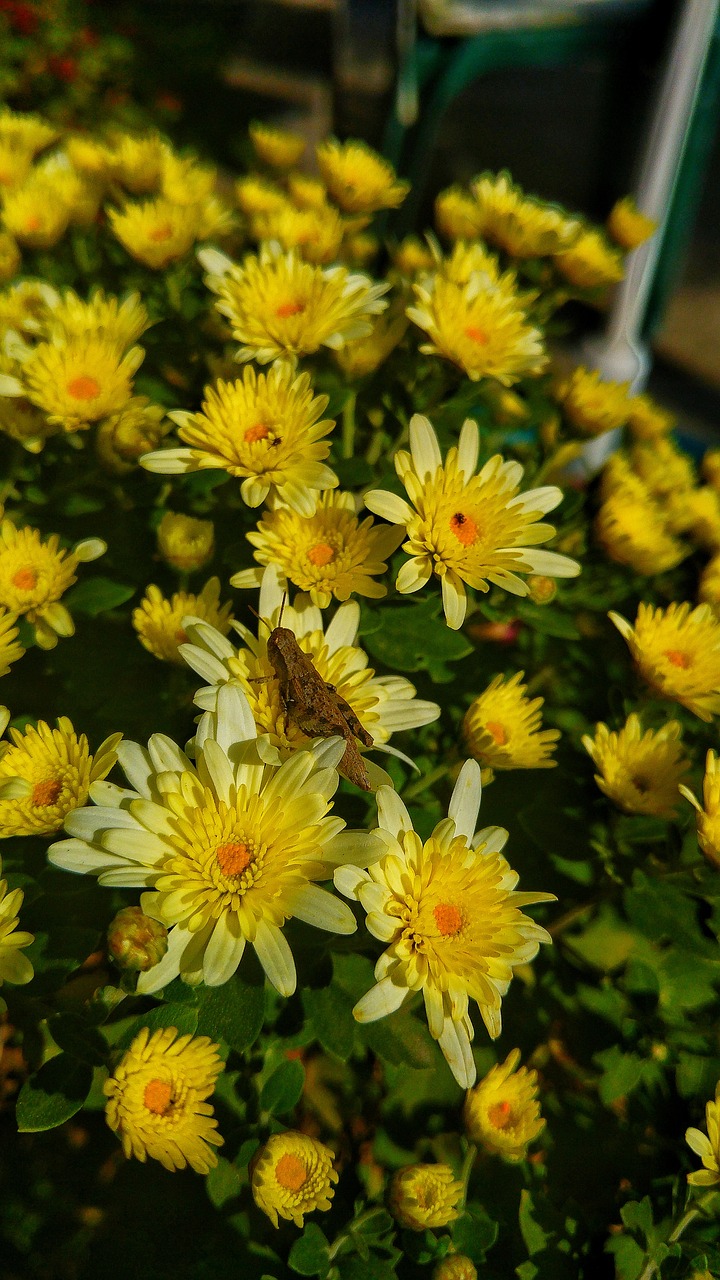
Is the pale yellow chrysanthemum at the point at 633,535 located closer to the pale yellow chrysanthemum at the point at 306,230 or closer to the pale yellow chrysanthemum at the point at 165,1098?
the pale yellow chrysanthemum at the point at 306,230

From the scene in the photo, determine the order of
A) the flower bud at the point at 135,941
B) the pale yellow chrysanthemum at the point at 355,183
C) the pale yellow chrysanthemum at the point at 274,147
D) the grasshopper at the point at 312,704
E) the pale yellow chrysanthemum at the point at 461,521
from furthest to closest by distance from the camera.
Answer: the pale yellow chrysanthemum at the point at 274,147 < the pale yellow chrysanthemum at the point at 355,183 < the pale yellow chrysanthemum at the point at 461,521 < the grasshopper at the point at 312,704 < the flower bud at the point at 135,941

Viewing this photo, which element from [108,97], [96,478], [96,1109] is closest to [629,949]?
[96,1109]

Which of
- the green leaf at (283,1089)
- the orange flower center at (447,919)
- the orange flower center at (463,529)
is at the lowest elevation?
the green leaf at (283,1089)

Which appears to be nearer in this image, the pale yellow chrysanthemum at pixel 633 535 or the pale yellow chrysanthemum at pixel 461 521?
the pale yellow chrysanthemum at pixel 461 521

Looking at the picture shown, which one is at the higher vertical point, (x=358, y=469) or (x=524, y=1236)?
(x=358, y=469)

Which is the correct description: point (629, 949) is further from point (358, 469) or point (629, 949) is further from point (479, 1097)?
point (358, 469)

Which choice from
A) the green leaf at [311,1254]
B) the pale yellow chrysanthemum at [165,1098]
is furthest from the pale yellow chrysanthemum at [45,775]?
the green leaf at [311,1254]
